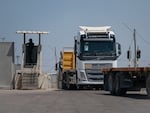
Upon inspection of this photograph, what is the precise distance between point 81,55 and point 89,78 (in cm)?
184

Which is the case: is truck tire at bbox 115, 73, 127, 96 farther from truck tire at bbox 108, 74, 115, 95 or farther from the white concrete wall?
the white concrete wall

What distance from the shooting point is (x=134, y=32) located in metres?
65.5

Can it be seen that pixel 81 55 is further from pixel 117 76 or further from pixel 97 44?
pixel 117 76

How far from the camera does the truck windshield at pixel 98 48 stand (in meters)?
36.9

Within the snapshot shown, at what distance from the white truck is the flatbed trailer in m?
5.23

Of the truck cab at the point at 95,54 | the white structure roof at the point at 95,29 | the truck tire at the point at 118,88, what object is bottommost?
the truck tire at the point at 118,88

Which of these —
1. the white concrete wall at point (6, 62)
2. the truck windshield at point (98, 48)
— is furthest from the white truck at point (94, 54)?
the white concrete wall at point (6, 62)

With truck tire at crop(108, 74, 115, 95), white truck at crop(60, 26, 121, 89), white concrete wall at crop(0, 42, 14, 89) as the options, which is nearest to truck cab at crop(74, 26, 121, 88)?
white truck at crop(60, 26, 121, 89)

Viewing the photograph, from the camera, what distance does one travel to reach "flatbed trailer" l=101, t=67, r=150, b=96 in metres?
26.7

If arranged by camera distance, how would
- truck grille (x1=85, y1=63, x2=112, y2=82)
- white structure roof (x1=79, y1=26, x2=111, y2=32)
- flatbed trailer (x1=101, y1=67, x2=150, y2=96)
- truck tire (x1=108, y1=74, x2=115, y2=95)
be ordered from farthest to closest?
white structure roof (x1=79, y1=26, x2=111, y2=32) → truck grille (x1=85, y1=63, x2=112, y2=82) → truck tire (x1=108, y1=74, x2=115, y2=95) → flatbed trailer (x1=101, y1=67, x2=150, y2=96)

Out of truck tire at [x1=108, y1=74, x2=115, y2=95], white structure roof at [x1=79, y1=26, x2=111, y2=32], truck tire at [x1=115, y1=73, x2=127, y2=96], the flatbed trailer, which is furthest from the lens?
white structure roof at [x1=79, y1=26, x2=111, y2=32]

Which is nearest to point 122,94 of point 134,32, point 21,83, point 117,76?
point 117,76

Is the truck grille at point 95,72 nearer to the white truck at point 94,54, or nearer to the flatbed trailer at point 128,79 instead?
the white truck at point 94,54

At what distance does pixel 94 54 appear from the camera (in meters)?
36.8
